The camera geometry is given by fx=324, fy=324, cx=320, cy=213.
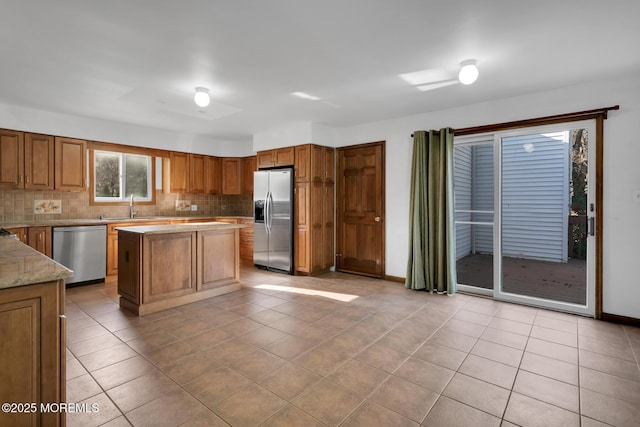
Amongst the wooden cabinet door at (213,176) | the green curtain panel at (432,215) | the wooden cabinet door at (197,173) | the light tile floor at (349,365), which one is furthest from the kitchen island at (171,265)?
the wooden cabinet door at (213,176)

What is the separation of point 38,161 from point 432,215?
5.57 metres

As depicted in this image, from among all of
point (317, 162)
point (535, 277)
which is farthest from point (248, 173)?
point (535, 277)

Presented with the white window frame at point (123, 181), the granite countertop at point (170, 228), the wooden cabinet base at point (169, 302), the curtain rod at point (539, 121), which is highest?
the curtain rod at point (539, 121)

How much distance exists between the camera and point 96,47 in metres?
2.69

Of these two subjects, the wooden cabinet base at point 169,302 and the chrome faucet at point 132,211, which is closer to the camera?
the wooden cabinet base at point 169,302

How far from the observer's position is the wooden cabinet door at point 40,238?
4227 mm

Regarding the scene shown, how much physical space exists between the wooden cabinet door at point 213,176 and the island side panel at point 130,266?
3100mm

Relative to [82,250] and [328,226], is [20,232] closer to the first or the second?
[82,250]

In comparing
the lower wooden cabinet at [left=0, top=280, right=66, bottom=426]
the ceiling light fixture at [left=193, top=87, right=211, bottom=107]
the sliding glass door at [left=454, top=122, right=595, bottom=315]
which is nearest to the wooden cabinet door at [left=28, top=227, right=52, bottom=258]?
the ceiling light fixture at [left=193, top=87, right=211, bottom=107]

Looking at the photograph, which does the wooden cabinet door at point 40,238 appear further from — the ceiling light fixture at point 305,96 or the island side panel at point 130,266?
the ceiling light fixture at point 305,96

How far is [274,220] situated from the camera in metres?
5.56

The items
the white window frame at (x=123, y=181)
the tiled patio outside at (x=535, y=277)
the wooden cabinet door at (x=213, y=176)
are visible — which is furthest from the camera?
the wooden cabinet door at (x=213, y=176)

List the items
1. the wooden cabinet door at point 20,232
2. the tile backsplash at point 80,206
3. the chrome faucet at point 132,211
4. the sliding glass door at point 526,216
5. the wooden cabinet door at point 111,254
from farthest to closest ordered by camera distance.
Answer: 1. the chrome faucet at point 132,211
2. the wooden cabinet door at point 111,254
3. the tile backsplash at point 80,206
4. the wooden cabinet door at point 20,232
5. the sliding glass door at point 526,216

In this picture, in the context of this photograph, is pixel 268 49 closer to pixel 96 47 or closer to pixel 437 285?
pixel 96 47
